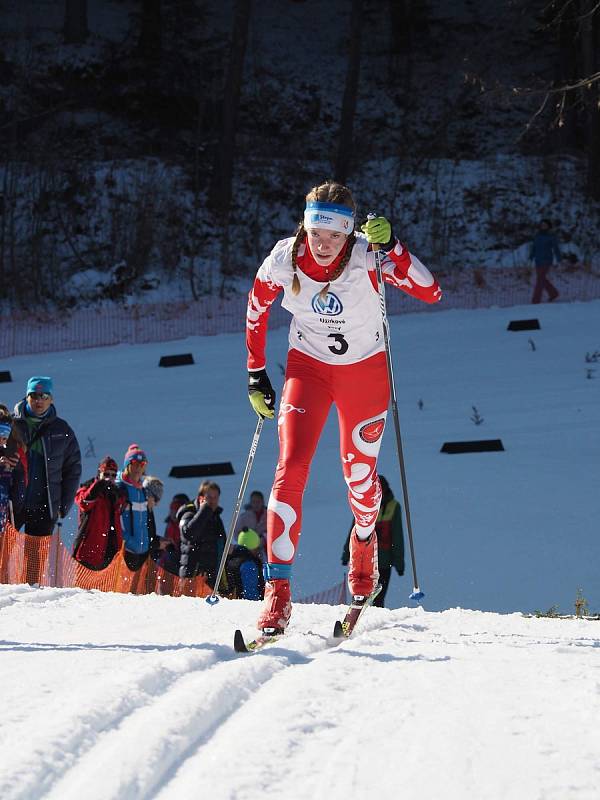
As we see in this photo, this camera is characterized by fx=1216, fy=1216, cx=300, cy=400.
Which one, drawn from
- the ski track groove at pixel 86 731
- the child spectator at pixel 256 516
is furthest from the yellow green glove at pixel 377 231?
the child spectator at pixel 256 516

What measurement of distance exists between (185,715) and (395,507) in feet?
22.1

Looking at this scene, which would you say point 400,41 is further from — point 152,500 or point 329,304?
point 329,304

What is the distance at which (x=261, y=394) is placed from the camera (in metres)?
5.84

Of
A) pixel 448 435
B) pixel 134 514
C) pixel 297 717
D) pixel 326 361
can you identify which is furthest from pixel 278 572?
pixel 448 435

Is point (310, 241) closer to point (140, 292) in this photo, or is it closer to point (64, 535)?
point (64, 535)

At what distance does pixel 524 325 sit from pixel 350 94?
10994 mm

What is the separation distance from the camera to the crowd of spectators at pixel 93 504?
853 cm

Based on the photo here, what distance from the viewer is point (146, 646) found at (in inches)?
197

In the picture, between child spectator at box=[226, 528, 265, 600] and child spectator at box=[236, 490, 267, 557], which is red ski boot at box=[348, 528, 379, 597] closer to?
child spectator at box=[226, 528, 265, 600]

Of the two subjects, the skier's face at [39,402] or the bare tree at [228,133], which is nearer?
the skier's face at [39,402]

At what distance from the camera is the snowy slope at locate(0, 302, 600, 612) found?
41.0 ft

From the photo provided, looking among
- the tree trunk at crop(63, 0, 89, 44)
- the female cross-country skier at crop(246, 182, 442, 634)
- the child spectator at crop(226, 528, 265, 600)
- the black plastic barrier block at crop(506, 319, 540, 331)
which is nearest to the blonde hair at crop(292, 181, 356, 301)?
the female cross-country skier at crop(246, 182, 442, 634)

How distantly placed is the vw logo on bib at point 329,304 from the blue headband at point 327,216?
31 centimetres

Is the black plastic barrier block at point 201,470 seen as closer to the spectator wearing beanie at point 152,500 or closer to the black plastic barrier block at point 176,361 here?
the black plastic barrier block at point 176,361
